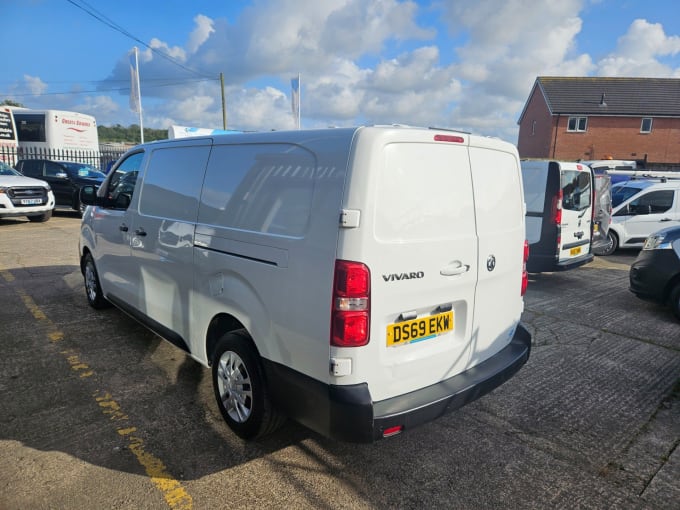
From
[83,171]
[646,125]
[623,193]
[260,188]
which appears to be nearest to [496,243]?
[260,188]

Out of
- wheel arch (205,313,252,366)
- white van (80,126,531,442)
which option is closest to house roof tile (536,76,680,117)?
white van (80,126,531,442)

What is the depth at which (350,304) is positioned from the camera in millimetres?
2266

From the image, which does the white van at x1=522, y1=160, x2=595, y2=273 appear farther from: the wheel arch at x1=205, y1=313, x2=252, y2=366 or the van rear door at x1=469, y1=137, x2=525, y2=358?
the wheel arch at x1=205, y1=313, x2=252, y2=366

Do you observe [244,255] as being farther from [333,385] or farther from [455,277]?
[455,277]

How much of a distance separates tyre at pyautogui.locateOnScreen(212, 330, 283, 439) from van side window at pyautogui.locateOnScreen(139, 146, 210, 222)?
97 centimetres

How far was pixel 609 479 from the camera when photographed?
2674 millimetres

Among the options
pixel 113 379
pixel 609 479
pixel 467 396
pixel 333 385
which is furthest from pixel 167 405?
pixel 609 479

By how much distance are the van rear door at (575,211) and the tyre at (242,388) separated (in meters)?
5.69

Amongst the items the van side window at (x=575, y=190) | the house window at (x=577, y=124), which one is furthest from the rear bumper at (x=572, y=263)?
the house window at (x=577, y=124)

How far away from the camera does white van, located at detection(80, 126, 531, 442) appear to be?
229 centimetres

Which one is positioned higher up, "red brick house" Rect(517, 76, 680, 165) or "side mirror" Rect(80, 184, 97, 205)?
"red brick house" Rect(517, 76, 680, 165)

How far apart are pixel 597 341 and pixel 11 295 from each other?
705 centimetres

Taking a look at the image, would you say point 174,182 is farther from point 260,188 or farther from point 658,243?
point 658,243

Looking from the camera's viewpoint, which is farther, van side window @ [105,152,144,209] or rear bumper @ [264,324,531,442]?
van side window @ [105,152,144,209]
